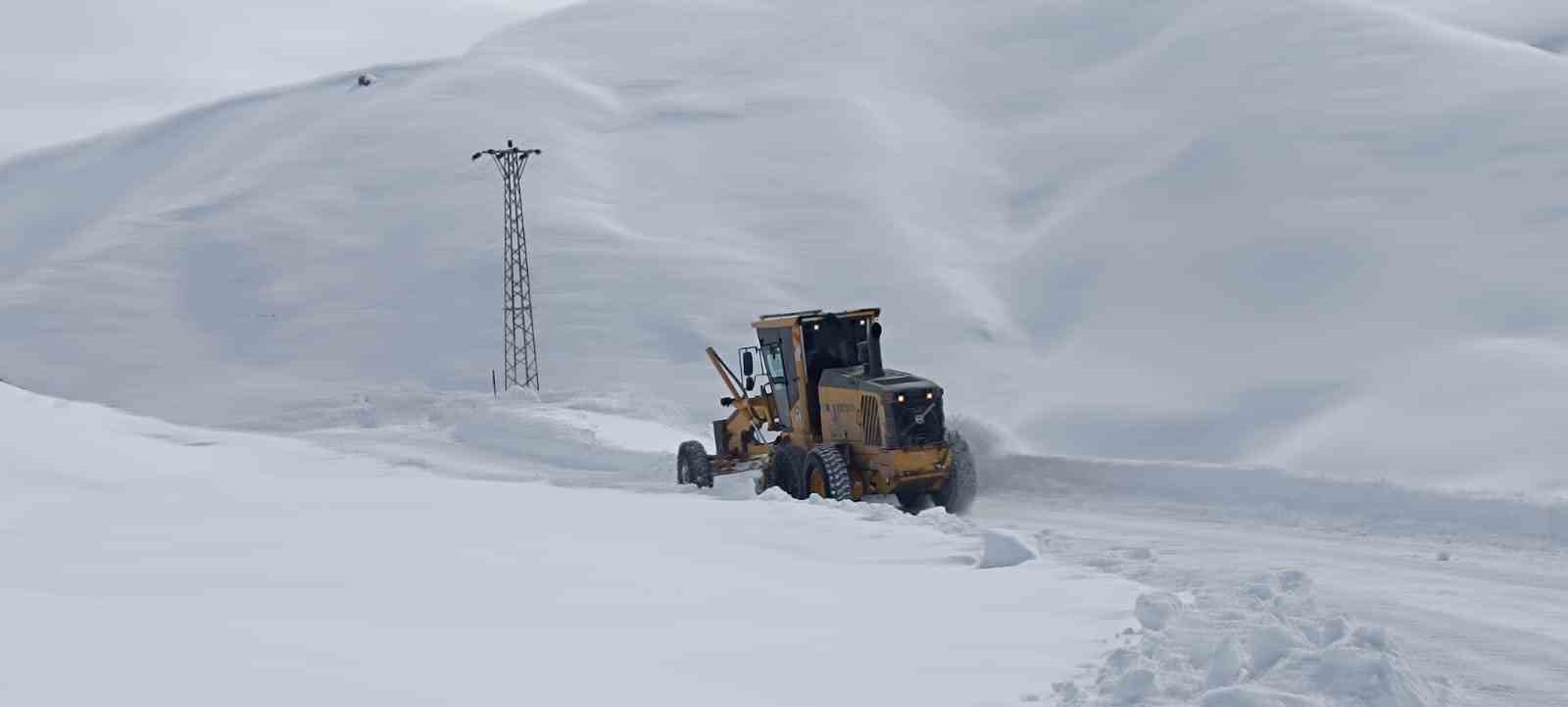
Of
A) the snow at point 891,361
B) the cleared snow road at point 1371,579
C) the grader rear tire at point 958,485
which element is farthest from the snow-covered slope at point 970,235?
the grader rear tire at point 958,485

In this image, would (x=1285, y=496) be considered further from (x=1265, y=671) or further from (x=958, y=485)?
(x=1265, y=671)

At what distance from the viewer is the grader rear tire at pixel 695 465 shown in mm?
Result: 19844

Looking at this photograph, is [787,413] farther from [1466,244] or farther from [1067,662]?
[1466,244]

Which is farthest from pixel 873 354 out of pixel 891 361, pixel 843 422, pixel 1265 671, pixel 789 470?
pixel 891 361

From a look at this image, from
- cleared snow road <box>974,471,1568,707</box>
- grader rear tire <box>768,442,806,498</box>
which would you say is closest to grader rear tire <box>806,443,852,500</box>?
grader rear tire <box>768,442,806,498</box>

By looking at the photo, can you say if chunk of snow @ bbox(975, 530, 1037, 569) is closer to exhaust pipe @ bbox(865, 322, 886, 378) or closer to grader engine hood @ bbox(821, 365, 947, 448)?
grader engine hood @ bbox(821, 365, 947, 448)

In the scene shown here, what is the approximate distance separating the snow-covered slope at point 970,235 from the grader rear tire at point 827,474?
929 centimetres

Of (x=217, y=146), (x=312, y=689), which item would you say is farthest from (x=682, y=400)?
(x=217, y=146)

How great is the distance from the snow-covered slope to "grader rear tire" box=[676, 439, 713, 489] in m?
9.73

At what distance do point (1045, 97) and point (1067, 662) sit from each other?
179ft

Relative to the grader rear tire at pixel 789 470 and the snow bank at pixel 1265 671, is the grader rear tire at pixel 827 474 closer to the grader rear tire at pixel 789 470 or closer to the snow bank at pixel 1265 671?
the grader rear tire at pixel 789 470

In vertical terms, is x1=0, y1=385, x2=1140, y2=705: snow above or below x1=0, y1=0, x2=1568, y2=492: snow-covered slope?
below

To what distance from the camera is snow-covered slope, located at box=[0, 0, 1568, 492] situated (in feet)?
102

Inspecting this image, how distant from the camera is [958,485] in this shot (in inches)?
692
